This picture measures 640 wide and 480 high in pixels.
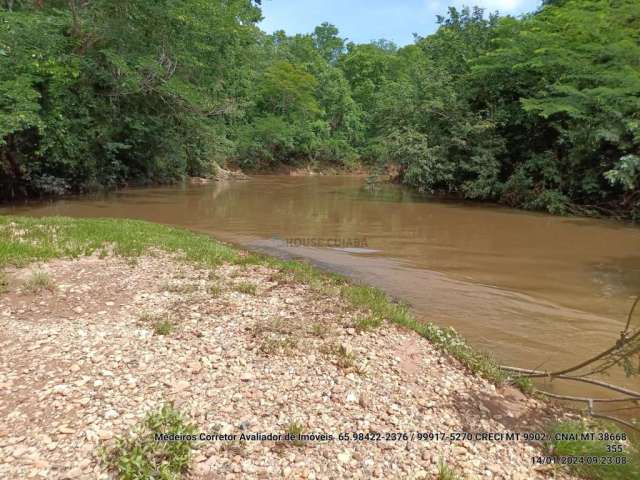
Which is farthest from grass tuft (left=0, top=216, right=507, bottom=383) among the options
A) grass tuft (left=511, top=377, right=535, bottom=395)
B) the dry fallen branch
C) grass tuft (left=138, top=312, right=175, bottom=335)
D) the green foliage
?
the green foliage

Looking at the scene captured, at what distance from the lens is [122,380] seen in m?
3.72

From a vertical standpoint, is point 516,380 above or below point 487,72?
A: below

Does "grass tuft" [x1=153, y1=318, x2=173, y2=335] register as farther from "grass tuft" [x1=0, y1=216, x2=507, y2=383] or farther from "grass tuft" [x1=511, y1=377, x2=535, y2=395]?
"grass tuft" [x1=511, y1=377, x2=535, y2=395]

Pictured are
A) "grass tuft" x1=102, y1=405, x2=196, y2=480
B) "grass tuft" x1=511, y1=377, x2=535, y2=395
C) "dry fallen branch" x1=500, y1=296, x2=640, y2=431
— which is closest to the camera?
"grass tuft" x1=102, y1=405, x2=196, y2=480

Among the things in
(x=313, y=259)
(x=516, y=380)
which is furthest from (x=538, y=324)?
(x=313, y=259)

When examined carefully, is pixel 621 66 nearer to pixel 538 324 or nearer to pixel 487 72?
pixel 487 72

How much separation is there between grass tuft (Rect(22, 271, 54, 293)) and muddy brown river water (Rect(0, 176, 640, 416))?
5197mm

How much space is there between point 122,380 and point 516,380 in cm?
386

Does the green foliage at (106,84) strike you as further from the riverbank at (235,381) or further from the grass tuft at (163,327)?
the grass tuft at (163,327)

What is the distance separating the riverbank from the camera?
3062mm

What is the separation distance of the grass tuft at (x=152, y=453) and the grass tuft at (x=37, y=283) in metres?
3.26

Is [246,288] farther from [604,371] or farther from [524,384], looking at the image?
[604,371]

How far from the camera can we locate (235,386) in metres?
3.84

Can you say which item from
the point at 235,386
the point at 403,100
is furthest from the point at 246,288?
the point at 403,100
